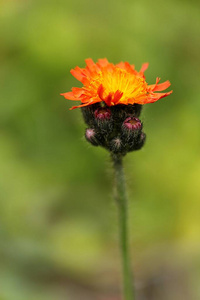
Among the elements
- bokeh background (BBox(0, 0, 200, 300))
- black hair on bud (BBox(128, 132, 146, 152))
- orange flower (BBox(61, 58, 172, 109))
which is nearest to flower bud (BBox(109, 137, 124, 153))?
black hair on bud (BBox(128, 132, 146, 152))

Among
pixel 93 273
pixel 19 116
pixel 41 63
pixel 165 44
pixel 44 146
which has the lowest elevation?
pixel 93 273

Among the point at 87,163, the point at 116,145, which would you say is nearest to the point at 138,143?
the point at 116,145

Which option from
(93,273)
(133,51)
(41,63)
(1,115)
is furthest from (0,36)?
(93,273)

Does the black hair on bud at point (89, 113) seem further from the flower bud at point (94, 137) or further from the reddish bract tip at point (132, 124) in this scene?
the reddish bract tip at point (132, 124)

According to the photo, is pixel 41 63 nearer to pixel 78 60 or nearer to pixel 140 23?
pixel 78 60

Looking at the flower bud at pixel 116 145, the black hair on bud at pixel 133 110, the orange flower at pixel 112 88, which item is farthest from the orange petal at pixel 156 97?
the flower bud at pixel 116 145
